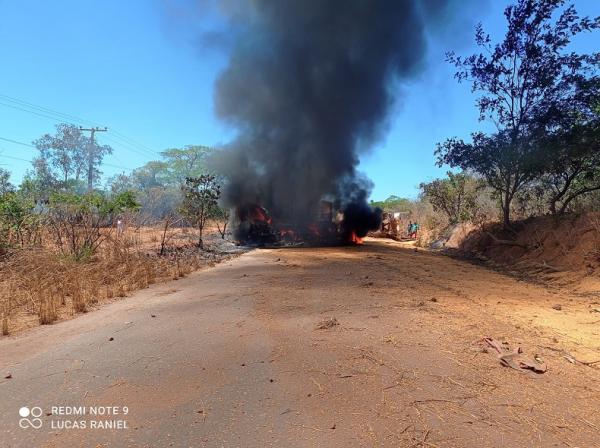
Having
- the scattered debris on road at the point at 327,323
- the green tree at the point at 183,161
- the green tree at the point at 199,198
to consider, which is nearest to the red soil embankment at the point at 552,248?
the scattered debris on road at the point at 327,323

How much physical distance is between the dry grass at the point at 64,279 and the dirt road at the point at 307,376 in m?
0.63

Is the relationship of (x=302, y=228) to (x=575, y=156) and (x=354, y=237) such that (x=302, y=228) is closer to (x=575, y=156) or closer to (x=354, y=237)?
(x=354, y=237)

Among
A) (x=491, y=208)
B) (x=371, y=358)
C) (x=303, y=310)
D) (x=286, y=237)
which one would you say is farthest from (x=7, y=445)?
(x=491, y=208)

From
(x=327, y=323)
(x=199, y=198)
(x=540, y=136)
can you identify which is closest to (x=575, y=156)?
(x=540, y=136)

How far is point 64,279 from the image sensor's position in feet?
22.7

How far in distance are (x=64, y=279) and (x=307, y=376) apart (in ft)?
19.0

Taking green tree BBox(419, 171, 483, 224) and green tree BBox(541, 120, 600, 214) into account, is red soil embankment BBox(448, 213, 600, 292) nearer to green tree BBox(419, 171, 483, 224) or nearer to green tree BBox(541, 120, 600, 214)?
green tree BBox(541, 120, 600, 214)

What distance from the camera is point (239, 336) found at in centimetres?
409

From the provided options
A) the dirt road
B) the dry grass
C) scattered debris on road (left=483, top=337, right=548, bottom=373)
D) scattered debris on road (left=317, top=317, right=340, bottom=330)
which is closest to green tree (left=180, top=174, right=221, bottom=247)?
the dry grass

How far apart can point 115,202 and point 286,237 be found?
11.0 metres

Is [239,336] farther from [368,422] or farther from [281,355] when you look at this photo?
[368,422]

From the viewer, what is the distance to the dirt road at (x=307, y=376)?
2.33 m

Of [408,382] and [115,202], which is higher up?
[115,202]

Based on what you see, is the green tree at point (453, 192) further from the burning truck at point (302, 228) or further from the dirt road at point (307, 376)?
the dirt road at point (307, 376)
